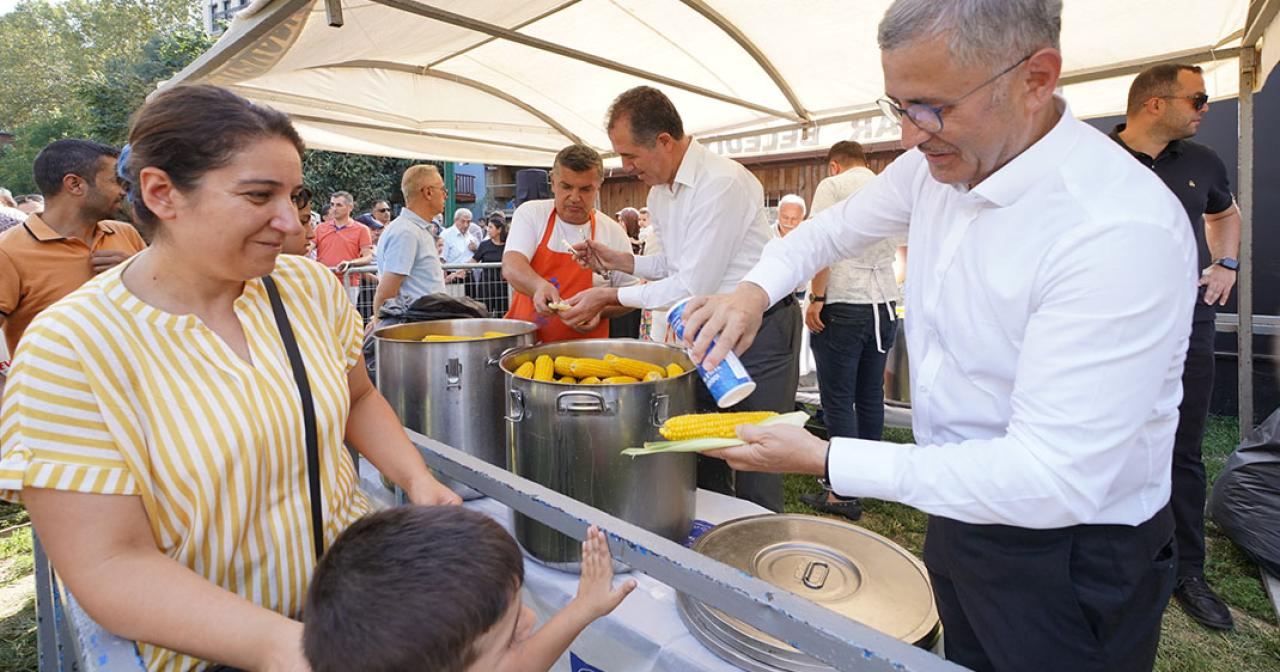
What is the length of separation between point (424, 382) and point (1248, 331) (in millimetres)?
4694

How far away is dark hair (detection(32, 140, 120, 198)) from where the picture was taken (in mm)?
3166

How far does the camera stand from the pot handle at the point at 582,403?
177 centimetres

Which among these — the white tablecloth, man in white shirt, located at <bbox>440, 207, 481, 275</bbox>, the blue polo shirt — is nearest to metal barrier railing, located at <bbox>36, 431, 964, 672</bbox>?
the white tablecloth

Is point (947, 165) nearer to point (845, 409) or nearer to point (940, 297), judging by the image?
point (940, 297)

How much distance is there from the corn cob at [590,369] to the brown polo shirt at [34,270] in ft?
7.26

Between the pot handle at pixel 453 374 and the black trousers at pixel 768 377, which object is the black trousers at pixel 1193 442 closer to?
the black trousers at pixel 768 377

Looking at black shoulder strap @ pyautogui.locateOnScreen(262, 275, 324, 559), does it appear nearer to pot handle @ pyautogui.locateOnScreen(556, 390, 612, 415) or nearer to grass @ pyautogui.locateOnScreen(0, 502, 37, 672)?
pot handle @ pyautogui.locateOnScreen(556, 390, 612, 415)

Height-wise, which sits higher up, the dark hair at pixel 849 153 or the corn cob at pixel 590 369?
the dark hair at pixel 849 153

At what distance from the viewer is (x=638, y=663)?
1.66 meters

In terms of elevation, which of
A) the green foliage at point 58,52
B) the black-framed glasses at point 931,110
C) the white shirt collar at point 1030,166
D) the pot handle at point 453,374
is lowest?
the pot handle at point 453,374

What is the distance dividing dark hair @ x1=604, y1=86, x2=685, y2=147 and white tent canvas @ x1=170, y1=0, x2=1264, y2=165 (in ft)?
3.76

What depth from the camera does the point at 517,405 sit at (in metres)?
1.92

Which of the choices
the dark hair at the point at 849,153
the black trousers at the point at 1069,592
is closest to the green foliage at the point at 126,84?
the dark hair at the point at 849,153

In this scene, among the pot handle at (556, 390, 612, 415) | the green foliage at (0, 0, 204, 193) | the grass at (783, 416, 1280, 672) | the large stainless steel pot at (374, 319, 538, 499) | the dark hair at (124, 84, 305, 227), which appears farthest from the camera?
the green foliage at (0, 0, 204, 193)
